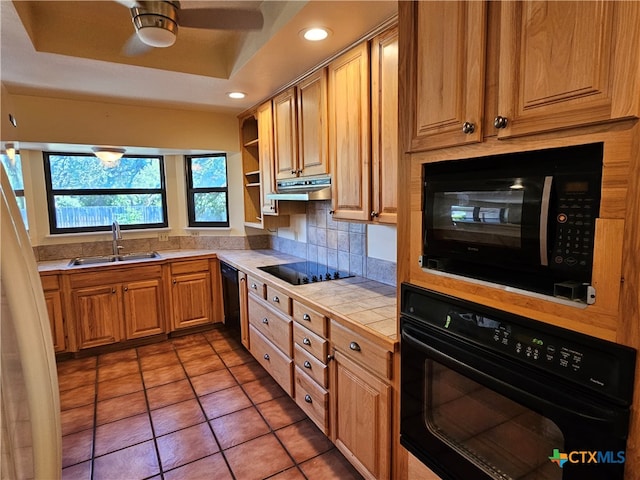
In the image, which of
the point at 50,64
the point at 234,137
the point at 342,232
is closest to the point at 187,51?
the point at 50,64

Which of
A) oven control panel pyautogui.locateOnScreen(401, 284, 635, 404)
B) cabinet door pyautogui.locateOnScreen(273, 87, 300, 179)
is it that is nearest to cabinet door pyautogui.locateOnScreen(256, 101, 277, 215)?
cabinet door pyautogui.locateOnScreen(273, 87, 300, 179)

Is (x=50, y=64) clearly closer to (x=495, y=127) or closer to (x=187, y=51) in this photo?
(x=187, y=51)

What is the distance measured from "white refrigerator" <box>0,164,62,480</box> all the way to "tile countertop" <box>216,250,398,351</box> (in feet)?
3.93

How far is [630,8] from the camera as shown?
0.74 m

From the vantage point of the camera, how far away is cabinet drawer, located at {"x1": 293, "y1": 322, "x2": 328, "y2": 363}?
202 cm

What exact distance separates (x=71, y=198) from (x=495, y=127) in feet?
13.8

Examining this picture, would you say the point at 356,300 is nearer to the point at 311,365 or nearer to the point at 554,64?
the point at 311,365

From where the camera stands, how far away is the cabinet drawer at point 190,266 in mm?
3755

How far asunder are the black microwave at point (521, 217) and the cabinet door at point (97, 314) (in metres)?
3.30

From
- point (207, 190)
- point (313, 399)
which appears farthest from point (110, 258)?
point (313, 399)

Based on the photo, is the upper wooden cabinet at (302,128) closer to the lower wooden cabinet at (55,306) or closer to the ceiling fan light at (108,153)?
the ceiling fan light at (108,153)

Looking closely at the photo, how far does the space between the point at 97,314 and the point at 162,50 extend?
8.05ft

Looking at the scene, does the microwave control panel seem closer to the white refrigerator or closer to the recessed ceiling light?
the white refrigerator

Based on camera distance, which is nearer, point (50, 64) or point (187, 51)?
point (50, 64)
